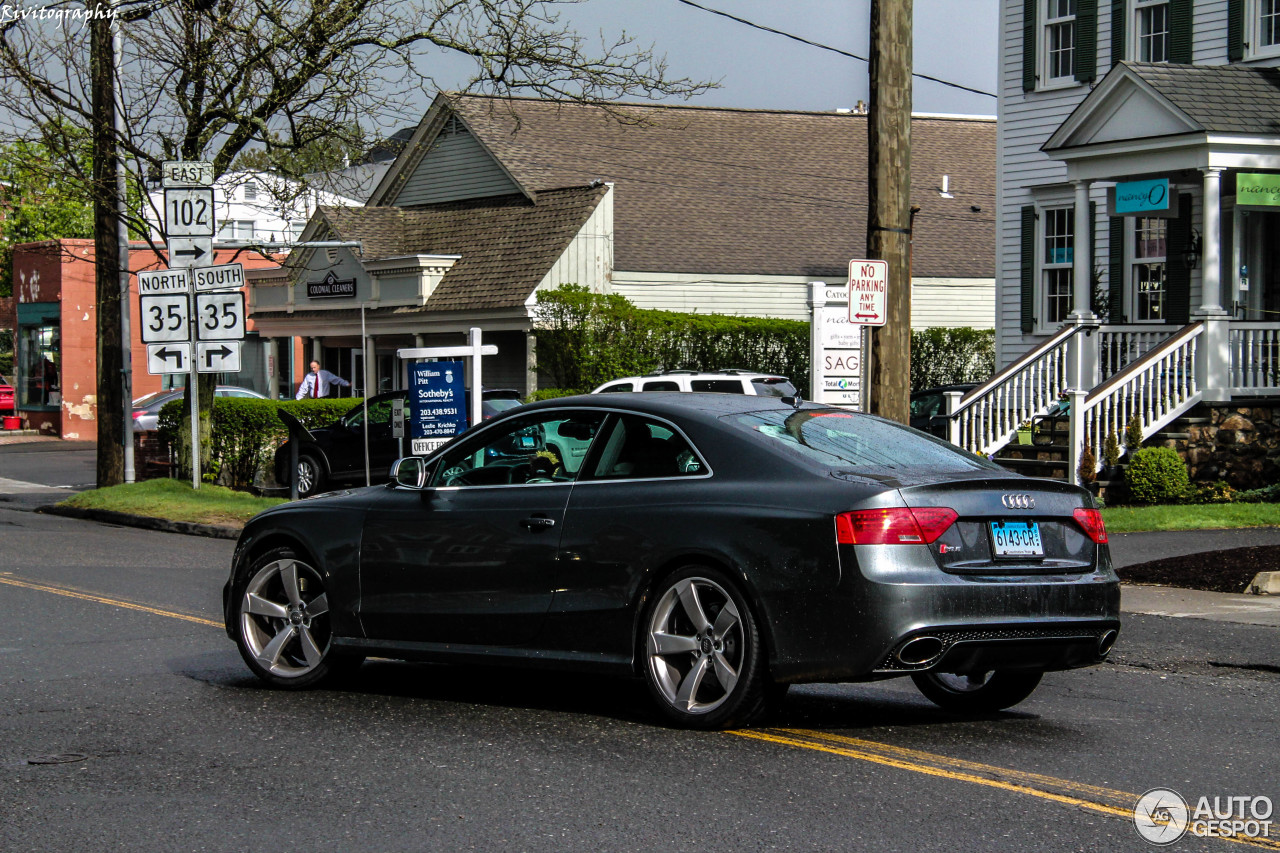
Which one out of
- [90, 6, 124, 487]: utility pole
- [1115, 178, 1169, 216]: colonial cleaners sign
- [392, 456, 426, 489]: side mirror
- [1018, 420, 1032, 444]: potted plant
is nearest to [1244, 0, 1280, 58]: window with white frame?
[1115, 178, 1169, 216]: colonial cleaners sign

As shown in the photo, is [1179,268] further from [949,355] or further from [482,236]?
[482,236]

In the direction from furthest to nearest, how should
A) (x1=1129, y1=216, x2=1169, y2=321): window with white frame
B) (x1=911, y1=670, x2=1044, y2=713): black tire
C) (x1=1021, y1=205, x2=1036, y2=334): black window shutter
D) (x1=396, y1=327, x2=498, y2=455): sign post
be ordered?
(x1=1021, y1=205, x2=1036, y2=334): black window shutter
(x1=1129, y1=216, x2=1169, y2=321): window with white frame
(x1=396, y1=327, x2=498, y2=455): sign post
(x1=911, y1=670, x2=1044, y2=713): black tire

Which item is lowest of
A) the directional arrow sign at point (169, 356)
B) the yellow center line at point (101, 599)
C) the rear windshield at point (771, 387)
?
the yellow center line at point (101, 599)

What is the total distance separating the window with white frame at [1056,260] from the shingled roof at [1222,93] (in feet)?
12.7

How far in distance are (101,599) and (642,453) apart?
6.34 metres

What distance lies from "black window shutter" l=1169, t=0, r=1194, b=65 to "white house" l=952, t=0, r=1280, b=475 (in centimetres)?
3

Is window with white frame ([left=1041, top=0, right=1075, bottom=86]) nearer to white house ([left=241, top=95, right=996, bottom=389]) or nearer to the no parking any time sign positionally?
white house ([left=241, top=95, right=996, bottom=389])

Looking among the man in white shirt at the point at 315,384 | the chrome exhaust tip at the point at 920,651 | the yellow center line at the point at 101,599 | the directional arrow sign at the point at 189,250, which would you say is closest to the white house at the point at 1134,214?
the directional arrow sign at the point at 189,250

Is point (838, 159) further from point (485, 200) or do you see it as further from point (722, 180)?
point (485, 200)

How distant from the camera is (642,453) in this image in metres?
7.32

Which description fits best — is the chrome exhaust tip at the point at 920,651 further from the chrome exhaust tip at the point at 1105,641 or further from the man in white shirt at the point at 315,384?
the man in white shirt at the point at 315,384

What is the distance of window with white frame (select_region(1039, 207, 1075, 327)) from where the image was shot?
24.6 meters

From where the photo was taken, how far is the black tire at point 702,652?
262 inches

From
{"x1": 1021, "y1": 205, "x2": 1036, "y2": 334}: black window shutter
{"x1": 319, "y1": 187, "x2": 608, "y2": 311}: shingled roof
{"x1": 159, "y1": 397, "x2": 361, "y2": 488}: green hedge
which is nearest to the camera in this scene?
{"x1": 159, "y1": 397, "x2": 361, "y2": 488}: green hedge
